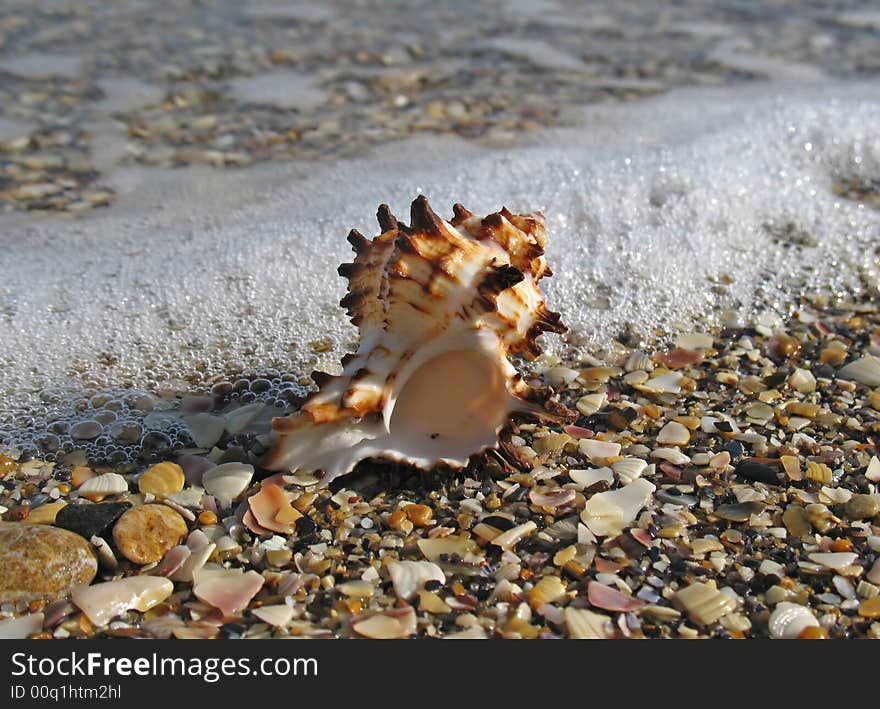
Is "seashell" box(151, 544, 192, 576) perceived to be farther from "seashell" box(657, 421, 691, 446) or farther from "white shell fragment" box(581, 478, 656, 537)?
"seashell" box(657, 421, 691, 446)

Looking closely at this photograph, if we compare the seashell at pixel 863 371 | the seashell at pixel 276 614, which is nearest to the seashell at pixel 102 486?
the seashell at pixel 276 614

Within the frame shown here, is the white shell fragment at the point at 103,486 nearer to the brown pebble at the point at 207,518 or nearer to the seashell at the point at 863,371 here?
the brown pebble at the point at 207,518

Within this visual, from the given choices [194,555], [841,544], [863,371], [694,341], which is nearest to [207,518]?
[194,555]

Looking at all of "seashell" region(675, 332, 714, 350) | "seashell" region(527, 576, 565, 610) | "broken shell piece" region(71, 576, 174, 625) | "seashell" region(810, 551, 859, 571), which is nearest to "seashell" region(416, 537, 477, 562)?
"seashell" region(527, 576, 565, 610)

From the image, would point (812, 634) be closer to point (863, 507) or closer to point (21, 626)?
point (863, 507)

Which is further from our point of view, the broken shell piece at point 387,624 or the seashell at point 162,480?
the seashell at point 162,480

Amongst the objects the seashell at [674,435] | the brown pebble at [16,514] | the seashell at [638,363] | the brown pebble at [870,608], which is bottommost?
the brown pebble at [16,514]

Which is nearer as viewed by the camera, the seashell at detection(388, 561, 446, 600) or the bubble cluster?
the seashell at detection(388, 561, 446, 600)
